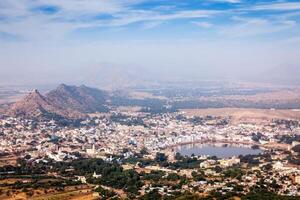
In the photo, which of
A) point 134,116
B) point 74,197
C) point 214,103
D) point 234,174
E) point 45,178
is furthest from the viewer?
point 214,103

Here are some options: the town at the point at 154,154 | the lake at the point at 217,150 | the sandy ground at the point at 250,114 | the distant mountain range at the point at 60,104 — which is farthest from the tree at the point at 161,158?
the distant mountain range at the point at 60,104

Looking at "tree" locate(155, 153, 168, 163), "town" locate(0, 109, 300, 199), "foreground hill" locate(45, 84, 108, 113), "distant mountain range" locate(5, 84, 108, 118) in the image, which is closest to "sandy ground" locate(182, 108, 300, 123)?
"town" locate(0, 109, 300, 199)

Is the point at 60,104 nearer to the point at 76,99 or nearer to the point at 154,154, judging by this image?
the point at 76,99

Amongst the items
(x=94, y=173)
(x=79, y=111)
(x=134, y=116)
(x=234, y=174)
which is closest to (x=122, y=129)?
(x=134, y=116)

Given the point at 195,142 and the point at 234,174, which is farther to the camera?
the point at 195,142

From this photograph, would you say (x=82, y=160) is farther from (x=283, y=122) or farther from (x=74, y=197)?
(x=283, y=122)

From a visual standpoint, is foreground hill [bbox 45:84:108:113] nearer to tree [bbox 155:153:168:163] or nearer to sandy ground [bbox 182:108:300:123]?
sandy ground [bbox 182:108:300:123]

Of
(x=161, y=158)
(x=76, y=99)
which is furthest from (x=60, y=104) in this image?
(x=161, y=158)
